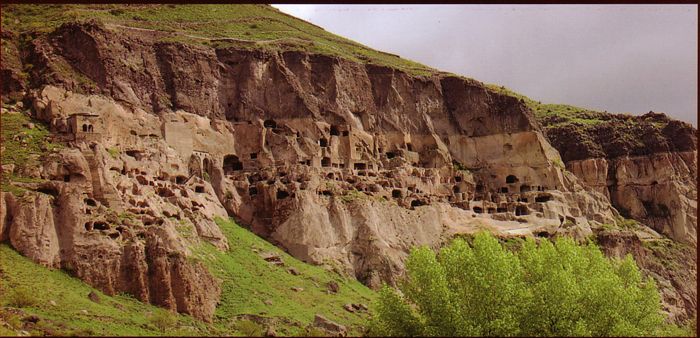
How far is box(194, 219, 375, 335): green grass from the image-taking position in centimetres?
5203

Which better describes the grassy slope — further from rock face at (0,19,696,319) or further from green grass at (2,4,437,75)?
rock face at (0,19,696,319)

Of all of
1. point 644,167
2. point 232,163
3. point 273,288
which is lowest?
point 273,288

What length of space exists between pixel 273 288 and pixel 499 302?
57.9ft

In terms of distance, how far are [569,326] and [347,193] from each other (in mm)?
30415

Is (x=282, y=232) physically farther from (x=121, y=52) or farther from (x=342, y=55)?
(x=342, y=55)

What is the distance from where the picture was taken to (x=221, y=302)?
172ft

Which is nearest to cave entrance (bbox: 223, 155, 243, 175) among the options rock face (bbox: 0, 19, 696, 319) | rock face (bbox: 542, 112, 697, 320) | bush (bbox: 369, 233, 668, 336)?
rock face (bbox: 0, 19, 696, 319)

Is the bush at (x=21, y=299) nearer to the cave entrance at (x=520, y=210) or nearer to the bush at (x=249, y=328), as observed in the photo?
the bush at (x=249, y=328)

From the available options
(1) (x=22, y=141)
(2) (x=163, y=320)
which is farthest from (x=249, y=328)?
(1) (x=22, y=141)

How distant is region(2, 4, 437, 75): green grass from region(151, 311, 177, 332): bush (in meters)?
34.9

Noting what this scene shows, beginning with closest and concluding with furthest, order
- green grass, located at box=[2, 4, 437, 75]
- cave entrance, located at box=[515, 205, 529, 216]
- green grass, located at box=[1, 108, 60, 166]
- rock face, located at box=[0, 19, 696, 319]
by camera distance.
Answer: rock face, located at box=[0, 19, 696, 319] < green grass, located at box=[1, 108, 60, 166] < green grass, located at box=[2, 4, 437, 75] < cave entrance, located at box=[515, 205, 529, 216]

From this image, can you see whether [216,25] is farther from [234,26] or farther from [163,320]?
[163,320]

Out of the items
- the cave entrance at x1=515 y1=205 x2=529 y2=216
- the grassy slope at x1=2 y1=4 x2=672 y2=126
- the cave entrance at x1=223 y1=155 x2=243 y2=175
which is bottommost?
the cave entrance at x1=515 y1=205 x2=529 y2=216

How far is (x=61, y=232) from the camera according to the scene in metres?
49.6
